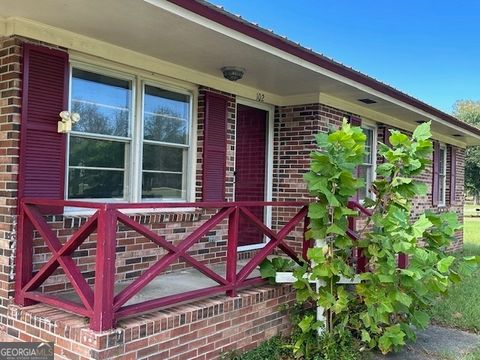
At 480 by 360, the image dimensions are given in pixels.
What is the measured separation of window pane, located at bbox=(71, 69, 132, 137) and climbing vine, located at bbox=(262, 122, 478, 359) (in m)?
2.02

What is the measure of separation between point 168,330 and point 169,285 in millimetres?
1090

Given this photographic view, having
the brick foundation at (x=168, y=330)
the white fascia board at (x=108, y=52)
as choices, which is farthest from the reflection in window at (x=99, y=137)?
the brick foundation at (x=168, y=330)

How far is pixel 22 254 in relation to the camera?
3.86 meters

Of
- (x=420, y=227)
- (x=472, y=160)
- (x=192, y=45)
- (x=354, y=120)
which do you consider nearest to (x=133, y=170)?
(x=192, y=45)

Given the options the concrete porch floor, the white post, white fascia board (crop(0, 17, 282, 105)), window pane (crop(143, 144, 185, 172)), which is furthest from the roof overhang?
the concrete porch floor

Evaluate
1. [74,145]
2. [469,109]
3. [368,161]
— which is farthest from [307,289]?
[469,109]

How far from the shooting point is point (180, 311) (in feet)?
12.4

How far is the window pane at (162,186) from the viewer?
516cm

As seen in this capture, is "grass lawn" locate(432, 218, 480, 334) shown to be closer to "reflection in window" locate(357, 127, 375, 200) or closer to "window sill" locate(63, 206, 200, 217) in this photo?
"reflection in window" locate(357, 127, 375, 200)

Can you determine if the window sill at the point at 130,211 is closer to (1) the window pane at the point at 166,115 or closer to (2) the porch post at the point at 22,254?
(2) the porch post at the point at 22,254

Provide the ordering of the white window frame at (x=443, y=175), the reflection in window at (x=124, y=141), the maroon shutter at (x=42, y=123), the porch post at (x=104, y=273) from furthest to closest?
the white window frame at (x=443, y=175), the reflection in window at (x=124, y=141), the maroon shutter at (x=42, y=123), the porch post at (x=104, y=273)

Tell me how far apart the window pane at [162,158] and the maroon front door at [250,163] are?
1.63 meters

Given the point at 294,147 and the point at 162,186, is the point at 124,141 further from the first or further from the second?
the point at 294,147

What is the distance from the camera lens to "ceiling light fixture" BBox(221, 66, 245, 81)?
17.2 ft
